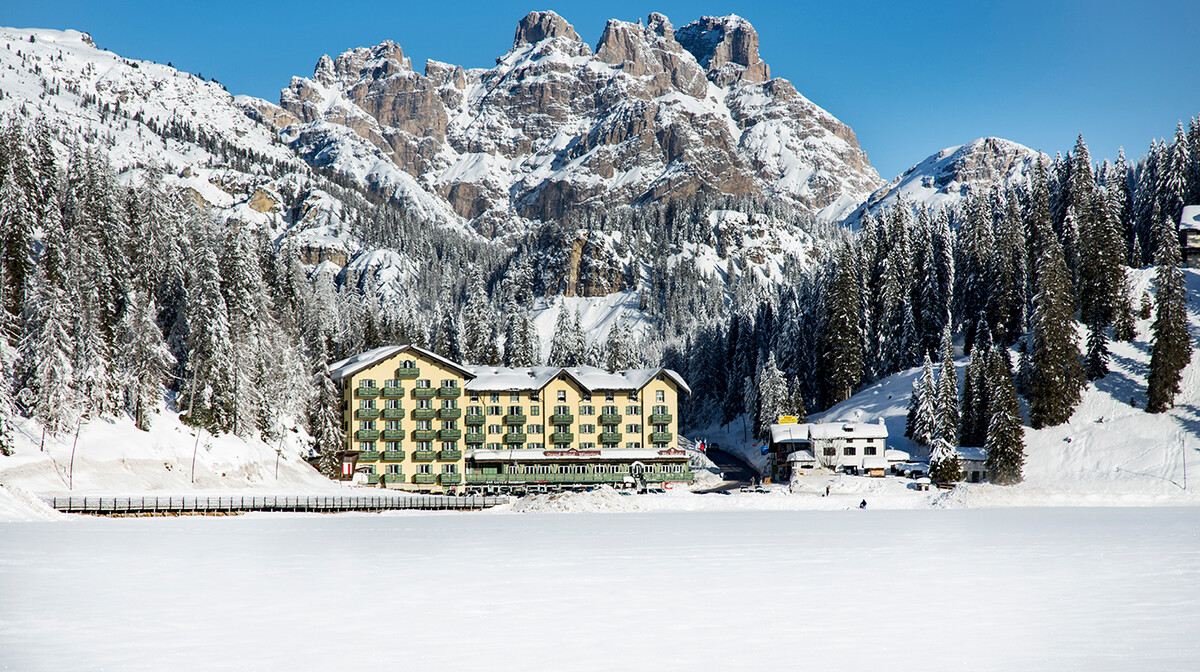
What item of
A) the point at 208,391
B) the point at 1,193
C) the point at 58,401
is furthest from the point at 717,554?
the point at 1,193

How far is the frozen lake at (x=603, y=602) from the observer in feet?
55.9

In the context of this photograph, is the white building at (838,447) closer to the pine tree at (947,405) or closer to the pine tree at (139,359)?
the pine tree at (947,405)

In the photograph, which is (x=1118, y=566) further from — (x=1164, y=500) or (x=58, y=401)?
(x=58, y=401)

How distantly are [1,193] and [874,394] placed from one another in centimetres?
9394

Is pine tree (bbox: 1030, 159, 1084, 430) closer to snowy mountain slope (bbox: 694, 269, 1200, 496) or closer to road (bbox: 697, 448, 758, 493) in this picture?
snowy mountain slope (bbox: 694, 269, 1200, 496)

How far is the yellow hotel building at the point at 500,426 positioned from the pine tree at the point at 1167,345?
4696cm

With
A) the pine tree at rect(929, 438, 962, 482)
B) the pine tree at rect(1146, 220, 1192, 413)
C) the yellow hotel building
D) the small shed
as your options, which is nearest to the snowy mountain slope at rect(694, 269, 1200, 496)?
the pine tree at rect(1146, 220, 1192, 413)

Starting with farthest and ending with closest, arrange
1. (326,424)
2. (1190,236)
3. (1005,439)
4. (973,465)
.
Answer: (1190,236) < (326,424) < (973,465) < (1005,439)

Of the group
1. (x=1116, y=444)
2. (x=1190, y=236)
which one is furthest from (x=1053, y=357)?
(x=1190, y=236)

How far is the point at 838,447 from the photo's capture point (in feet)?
326

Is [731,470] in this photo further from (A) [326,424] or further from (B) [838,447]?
(A) [326,424]

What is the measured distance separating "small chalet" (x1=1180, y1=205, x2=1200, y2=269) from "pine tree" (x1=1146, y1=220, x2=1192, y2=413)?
2802cm

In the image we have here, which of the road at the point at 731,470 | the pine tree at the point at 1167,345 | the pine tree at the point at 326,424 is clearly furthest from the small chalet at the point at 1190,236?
the pine tree at the point at 326,424

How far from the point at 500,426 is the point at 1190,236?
294ft
